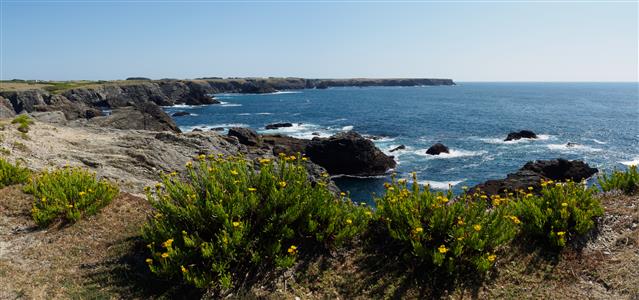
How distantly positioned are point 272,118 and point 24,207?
3116 inches

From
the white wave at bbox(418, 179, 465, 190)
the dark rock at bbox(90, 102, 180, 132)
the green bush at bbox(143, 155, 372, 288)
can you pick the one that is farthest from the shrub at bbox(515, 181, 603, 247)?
the dark rock at bbox(90, 102, 180, 132)

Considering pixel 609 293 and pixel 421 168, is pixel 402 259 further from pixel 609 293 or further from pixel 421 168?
pixel 421 168

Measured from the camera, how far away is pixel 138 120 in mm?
54031

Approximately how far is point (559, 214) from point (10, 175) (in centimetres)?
1490

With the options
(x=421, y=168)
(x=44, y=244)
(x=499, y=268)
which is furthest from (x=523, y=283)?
(x=421, y=168)

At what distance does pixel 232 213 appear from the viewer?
7.73 m

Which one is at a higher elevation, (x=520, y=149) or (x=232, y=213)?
(x=232, y=213)

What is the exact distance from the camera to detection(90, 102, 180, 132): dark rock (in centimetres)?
Answer: 5093

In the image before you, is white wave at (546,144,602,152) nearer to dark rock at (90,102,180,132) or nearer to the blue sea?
the blue sea

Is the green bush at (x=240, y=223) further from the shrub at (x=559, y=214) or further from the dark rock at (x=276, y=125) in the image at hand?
the dark rock at (x=276, y=125)

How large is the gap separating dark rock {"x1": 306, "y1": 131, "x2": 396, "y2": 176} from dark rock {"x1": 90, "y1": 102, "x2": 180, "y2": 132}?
2299 cm

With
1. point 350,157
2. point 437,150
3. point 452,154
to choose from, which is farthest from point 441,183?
point 452,154

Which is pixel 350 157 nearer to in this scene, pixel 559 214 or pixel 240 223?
pixel 559 214

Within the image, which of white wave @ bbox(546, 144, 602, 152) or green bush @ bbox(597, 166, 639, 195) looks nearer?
green bush @ bbox(597, 166, 639, 195)
